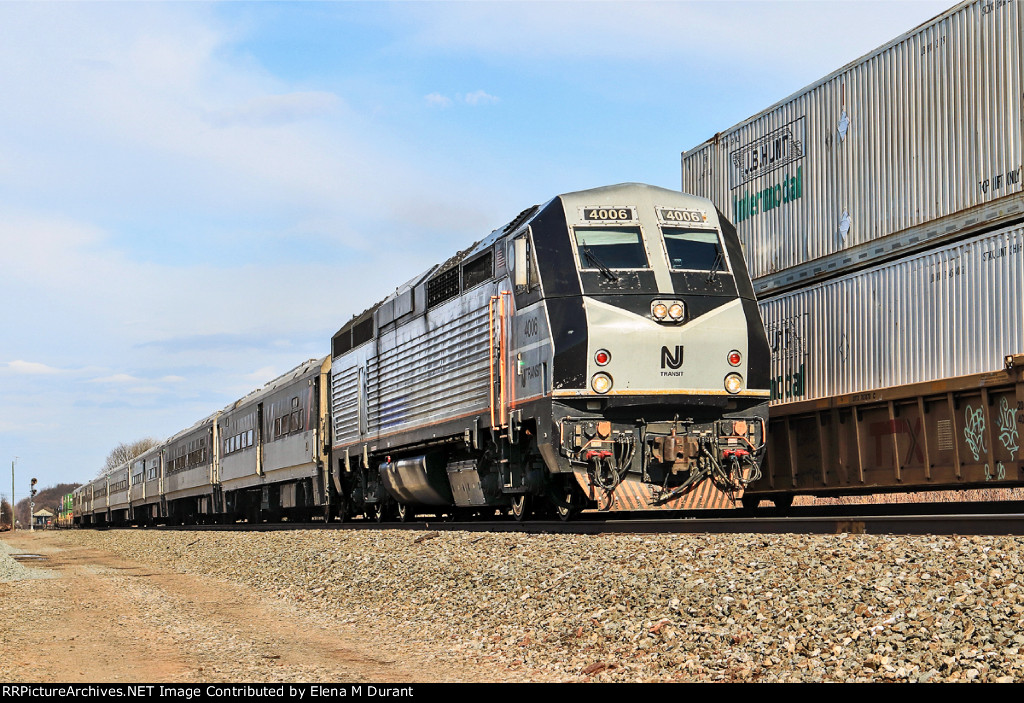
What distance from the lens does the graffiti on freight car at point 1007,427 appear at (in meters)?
12.1

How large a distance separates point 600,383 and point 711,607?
5002 mm

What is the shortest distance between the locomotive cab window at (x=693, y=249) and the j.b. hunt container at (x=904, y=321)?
2.76m

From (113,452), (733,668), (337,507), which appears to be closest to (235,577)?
(337,507)

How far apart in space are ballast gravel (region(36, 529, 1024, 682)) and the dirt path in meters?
0.60

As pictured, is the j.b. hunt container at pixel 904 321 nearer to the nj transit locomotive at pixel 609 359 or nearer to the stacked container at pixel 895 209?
the stacked container at pixel 895 209

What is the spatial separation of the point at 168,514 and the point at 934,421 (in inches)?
1490

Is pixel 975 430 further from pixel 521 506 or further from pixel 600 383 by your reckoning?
pixel 521 506

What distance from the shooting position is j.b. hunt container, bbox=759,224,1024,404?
503 inches

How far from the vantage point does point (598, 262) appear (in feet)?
42.9

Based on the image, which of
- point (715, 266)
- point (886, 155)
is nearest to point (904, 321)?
point (886, 155)

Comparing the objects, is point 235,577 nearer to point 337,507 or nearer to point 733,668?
point 337,507

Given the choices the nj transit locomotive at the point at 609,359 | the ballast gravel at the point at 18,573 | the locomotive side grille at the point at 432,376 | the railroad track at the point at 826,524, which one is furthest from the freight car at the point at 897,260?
the ballast gravel at the point at 18,573

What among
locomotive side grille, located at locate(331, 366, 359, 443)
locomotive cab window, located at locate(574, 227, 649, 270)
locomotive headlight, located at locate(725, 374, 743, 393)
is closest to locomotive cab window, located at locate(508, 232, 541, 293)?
locomotive cab window, located at locate(574, 227, 649, 270)

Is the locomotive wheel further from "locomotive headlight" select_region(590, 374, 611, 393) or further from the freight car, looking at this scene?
the freight car
